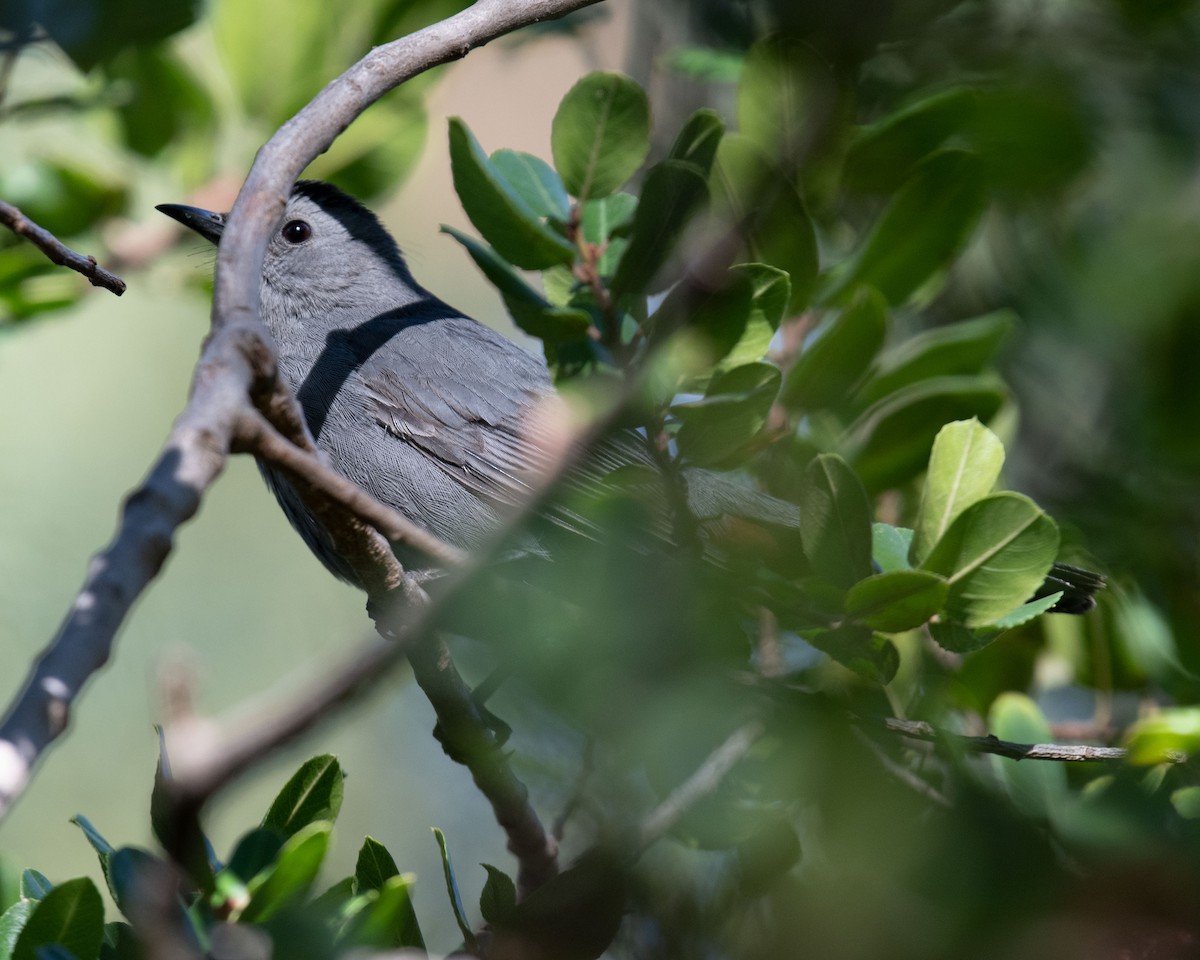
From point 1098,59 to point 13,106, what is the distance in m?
2.73

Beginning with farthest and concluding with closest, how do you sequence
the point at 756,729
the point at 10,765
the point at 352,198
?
the point at 352,198
the point at 756,729
the point at 10,765

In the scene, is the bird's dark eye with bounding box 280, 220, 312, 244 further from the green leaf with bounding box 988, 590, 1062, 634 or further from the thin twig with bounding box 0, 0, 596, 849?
the green leaf with bounding box 988, 590, 1062, 634

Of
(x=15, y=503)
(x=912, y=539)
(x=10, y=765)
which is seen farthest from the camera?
(x=15, y=503)

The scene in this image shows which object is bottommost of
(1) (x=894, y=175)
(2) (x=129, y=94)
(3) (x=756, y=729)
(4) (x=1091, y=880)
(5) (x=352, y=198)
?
(3) (x=756, y=729)

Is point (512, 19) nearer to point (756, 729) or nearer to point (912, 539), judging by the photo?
point (912, 539)

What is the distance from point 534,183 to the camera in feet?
9.11

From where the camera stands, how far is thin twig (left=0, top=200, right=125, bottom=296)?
2.29 m

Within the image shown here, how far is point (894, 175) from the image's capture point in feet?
9.27

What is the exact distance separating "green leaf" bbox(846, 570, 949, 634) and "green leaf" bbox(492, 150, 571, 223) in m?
1.19

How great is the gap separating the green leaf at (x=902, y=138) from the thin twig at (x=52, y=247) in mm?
1609

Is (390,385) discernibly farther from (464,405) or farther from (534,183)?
(534,183)

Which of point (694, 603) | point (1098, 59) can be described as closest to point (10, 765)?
point (694, 603)

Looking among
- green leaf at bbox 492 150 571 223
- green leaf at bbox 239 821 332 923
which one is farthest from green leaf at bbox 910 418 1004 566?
green leaf at bbox 239 821 332 923

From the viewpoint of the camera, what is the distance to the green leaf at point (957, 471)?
219cm
